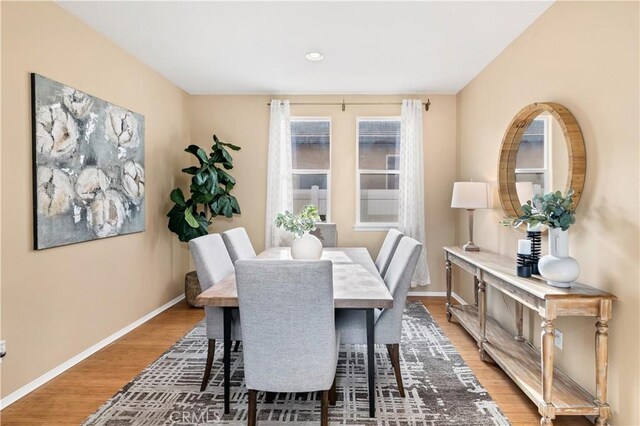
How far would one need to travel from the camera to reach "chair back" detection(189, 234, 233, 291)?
237 cm

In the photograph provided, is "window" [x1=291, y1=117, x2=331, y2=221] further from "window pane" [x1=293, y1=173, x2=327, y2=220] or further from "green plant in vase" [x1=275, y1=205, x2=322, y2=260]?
"green plant in vase" [x1=275, y1=205, x2=322, y2=260]

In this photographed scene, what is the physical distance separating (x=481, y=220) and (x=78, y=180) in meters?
3.78

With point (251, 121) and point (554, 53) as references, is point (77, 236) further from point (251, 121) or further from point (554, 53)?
point (554, 53)

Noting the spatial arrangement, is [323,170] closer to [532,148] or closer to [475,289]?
[475,289]

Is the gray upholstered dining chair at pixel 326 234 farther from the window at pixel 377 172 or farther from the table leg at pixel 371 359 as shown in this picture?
the table leg at pixel 371 359

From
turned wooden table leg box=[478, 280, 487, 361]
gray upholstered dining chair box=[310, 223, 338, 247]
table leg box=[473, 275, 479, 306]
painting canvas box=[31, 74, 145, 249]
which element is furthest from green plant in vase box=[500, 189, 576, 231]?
painting canvas box=[31, 74, 145, 249]

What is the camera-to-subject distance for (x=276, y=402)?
7.50 feet

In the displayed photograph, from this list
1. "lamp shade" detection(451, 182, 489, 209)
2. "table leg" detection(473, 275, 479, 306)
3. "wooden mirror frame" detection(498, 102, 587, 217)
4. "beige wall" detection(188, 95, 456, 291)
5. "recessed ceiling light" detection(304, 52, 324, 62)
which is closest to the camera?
"wooden mirror frame" detection(498, 102, 587, 217)

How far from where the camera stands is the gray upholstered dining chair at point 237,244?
10.2 feet

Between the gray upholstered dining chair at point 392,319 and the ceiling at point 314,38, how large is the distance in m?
1.78

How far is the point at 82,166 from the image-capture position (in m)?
2.86

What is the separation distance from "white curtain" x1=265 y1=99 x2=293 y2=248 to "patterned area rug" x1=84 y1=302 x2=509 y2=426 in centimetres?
202

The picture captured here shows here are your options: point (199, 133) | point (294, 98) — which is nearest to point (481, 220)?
point (294, 98)

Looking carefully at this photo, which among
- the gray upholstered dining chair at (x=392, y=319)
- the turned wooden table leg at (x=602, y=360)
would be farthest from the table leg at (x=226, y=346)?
the turned wooden table leg at (x=602, y=360)
